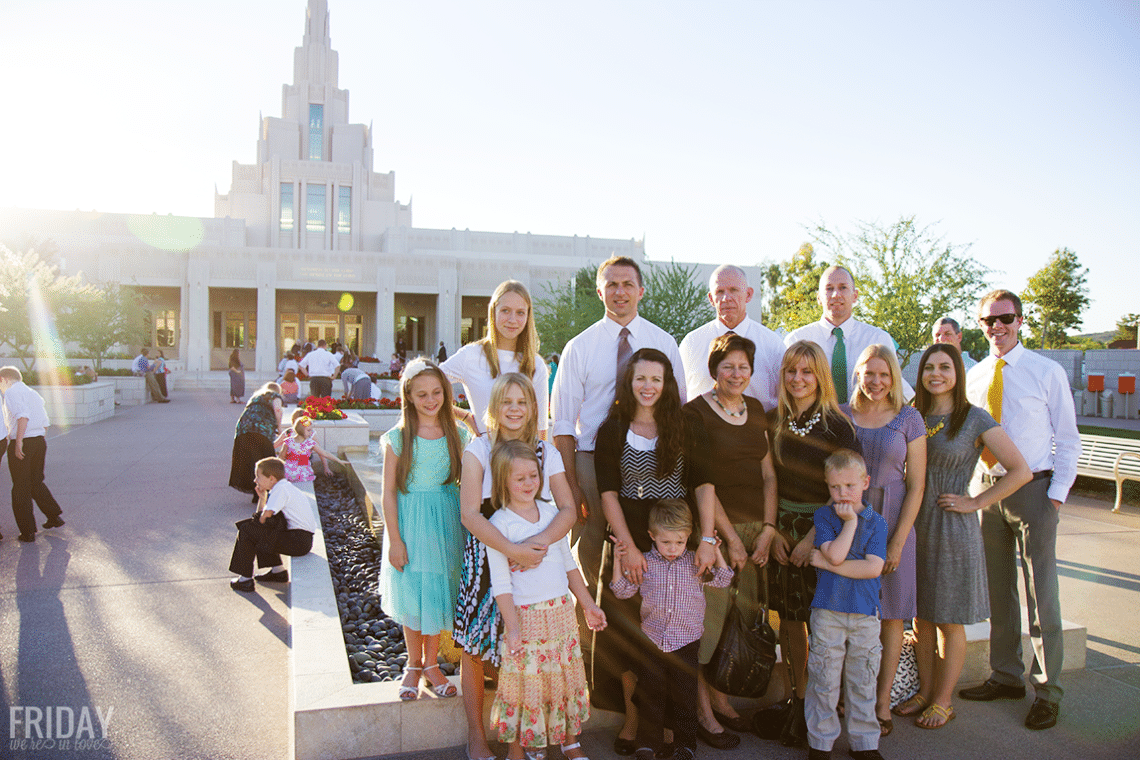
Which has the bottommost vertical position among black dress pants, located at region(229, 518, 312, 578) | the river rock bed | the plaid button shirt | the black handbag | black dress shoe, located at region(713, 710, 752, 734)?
the river rock bed

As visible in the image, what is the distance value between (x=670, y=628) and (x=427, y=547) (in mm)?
1271

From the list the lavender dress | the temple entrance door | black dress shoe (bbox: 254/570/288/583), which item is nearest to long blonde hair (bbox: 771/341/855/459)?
the lavender dress

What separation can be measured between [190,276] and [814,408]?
38257mm

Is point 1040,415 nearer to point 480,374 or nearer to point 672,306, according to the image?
point 480,374

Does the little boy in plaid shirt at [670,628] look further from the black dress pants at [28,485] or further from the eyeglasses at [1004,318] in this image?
the black dress pants at [28,485]

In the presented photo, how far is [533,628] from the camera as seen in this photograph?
122 inches

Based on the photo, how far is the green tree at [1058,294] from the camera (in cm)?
4100

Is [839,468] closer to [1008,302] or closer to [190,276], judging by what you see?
[1008,302]

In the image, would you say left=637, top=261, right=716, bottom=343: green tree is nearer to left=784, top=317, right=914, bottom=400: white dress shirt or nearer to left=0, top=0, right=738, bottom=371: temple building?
left=0, top=0, right=738, bottom=371: temple building

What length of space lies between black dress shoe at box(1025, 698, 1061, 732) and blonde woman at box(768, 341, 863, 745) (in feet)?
3.96

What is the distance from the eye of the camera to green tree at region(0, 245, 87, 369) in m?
18.5

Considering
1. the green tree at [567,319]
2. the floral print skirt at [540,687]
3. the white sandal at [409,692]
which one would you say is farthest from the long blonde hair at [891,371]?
the green tree at [567,319]

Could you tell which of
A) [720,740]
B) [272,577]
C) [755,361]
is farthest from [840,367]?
[272,577]

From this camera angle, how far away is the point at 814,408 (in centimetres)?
355
